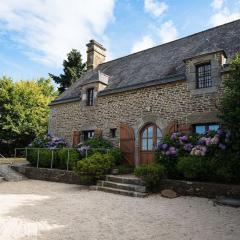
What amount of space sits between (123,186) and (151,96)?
14.4ft

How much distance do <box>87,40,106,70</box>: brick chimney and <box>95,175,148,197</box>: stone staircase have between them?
10.1m

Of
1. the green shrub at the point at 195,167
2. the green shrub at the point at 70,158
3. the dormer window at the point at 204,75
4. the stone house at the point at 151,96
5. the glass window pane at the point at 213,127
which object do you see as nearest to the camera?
the green shrub at the point at 195,167

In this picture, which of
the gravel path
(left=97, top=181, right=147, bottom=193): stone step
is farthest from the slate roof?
the gravel path

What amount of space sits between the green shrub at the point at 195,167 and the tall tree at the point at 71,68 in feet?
64.2

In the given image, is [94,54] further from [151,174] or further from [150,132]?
[151,174]

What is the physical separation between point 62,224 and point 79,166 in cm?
456

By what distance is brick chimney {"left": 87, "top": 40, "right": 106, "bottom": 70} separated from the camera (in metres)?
17.9

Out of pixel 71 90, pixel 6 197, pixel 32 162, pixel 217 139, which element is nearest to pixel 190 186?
pixel 217 139

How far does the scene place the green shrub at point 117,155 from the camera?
11203 mm

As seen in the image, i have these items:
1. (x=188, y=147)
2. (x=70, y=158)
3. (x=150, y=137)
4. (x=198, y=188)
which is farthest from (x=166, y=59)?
(x=198, y=188)

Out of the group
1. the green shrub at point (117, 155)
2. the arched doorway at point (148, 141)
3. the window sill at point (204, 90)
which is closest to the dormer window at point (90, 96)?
the green shrub at point (117, 155)

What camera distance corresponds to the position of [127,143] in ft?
39.2

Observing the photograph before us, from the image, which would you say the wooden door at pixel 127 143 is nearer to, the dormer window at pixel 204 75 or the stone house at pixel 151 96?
the stone house at pixel 151 96

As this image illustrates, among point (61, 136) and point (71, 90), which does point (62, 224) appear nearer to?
point (61, 136)
